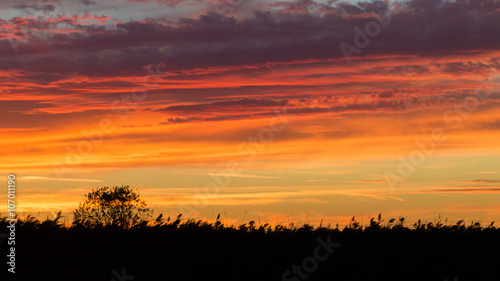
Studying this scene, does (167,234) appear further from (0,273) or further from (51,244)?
(0,273)

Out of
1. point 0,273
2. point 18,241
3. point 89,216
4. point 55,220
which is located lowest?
point 0,273

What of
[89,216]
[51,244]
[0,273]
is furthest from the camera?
[89,216]

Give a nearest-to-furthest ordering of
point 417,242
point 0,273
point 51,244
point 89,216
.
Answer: point 0,273
point 51,244
point 417,242
point 89,216

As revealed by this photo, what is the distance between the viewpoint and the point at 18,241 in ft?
67.4

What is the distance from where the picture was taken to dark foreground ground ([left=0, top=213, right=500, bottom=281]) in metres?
19.5

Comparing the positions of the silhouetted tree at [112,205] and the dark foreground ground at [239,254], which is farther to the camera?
the silhouetted tree at [112,205]

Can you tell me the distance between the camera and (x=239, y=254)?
20.7m

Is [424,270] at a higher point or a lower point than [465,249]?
lower

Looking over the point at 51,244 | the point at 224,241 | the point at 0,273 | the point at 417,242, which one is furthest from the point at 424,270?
the point at 0,273

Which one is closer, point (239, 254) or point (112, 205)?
point (239, 254)

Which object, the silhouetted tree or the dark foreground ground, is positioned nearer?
the dark foreground ground

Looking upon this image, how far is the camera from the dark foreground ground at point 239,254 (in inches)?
769

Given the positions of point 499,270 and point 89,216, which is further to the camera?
point 89,216

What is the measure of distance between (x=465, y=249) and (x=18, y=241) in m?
16.4
